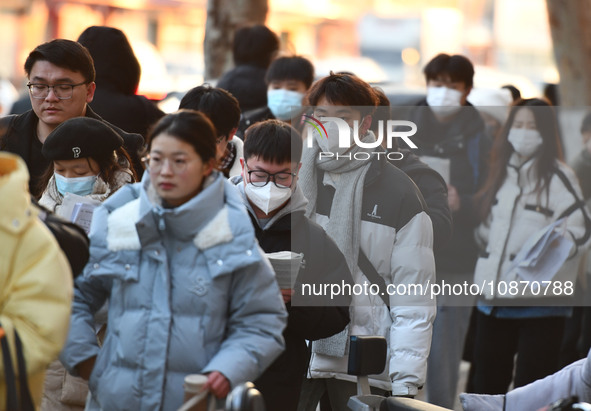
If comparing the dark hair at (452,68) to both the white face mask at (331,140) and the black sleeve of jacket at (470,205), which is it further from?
the white face mask at (331,140)

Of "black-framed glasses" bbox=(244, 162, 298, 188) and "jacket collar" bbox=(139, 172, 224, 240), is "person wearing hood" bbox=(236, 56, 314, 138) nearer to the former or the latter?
"black-framed glasses" bbox=(244, 162, 298, 188)

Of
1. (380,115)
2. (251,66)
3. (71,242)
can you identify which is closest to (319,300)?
(71,242)

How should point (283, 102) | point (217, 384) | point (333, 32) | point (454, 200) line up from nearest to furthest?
1. point (217, 384)
2. point (454, 200)
3. point (283, 102)
4. point (333, 32)

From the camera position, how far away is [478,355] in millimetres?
6809

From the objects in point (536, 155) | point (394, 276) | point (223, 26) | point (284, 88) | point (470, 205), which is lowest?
point (394, 276)

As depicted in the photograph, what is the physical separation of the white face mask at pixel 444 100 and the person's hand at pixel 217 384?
13.3 ft

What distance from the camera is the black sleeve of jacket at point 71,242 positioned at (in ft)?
12.0

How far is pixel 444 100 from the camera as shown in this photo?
7.30 m

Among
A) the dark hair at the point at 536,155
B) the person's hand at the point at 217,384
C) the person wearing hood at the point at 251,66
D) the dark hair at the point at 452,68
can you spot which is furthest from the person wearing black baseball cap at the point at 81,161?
the person wearing hood at the point at 251,66

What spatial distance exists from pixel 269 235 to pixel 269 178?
23 cm

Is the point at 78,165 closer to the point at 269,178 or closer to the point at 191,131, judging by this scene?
Answer: the point at 269,178

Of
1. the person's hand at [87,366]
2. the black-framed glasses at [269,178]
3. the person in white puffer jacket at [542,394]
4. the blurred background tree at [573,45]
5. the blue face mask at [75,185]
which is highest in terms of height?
the blurred background tree at [573,45]

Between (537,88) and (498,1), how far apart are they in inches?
1223

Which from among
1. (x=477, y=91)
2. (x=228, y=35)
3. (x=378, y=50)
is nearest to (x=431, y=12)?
(x=378, y=50)
